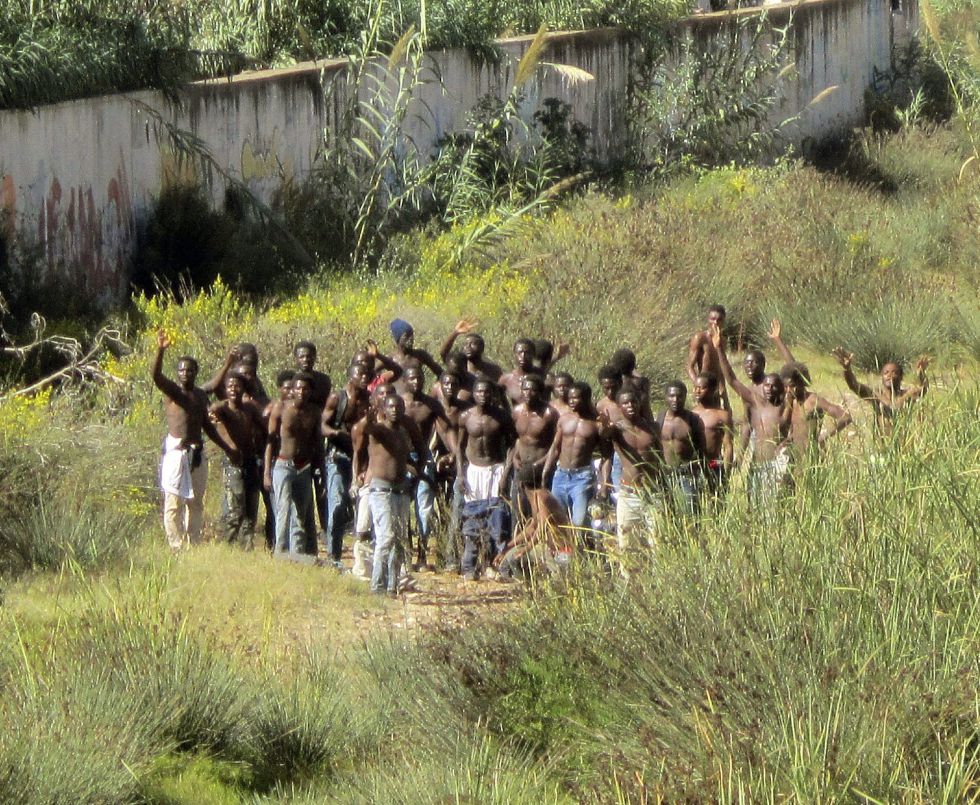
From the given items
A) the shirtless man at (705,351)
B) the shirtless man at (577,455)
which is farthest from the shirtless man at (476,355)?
the shirtless man at (705,351)

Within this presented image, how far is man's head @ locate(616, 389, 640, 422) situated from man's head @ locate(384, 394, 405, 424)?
4.49ft

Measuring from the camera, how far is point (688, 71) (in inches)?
882

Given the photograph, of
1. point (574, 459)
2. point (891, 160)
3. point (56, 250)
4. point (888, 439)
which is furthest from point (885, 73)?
Result: point (888, 439)

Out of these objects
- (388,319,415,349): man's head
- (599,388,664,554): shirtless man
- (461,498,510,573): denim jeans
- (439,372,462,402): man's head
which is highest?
(388,319,415,349): man's head

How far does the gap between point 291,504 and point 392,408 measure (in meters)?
1.16

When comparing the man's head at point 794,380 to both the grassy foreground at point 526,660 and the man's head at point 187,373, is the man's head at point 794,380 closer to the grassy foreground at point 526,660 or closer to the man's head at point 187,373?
the grassy foreground at point 526,660

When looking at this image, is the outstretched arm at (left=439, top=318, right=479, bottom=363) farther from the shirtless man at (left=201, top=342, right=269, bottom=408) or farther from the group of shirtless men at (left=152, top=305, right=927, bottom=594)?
the shirtless man at (left=201, top=342, right=269, bottom=408)

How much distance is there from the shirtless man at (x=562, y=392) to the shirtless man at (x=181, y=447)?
230 centimetres

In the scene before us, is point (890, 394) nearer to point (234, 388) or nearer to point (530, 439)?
point (530, 439)

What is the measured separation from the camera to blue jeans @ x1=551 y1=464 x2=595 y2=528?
10695 millimetres

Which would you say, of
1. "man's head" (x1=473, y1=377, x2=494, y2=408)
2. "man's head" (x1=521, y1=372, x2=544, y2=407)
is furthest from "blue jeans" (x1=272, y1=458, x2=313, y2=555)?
"man's head" (x1=521, y1=372, x2=544, y2=407)

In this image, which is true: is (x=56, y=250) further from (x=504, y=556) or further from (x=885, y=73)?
(x=885, y=73)

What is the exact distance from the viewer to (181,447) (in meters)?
10.9

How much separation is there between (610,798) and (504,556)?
4988mm
